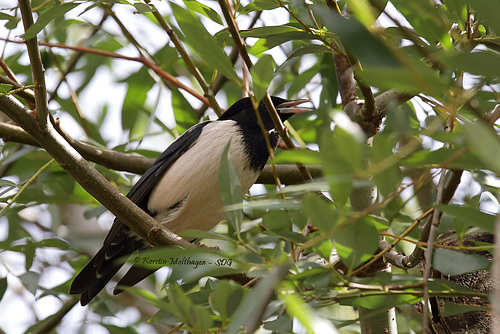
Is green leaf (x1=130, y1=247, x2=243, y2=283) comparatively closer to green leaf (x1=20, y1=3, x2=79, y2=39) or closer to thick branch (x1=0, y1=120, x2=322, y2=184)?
green leaf (x1=20, y1=3, x2=79, y2=39)

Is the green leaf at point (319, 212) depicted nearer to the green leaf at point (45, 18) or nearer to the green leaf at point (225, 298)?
the green leaf at point (225, 298)

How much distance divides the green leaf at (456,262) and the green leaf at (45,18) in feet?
5.36

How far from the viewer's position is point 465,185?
426 centimetres

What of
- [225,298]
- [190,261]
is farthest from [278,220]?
[190,261]

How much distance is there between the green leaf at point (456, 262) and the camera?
1697mm

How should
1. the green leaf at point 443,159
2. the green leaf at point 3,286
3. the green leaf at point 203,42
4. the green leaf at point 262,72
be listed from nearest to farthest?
the green leaf at point 443,159, the green leaf at point 262,72, the green leaf at point 203,42, the green leaf at point 3,286

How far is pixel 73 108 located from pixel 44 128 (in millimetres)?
1740

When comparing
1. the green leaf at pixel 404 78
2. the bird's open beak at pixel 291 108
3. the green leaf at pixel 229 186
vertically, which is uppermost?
the bird's open beak at pixel 291 108

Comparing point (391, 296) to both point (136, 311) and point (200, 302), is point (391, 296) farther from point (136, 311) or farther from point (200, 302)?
point (136, 311)

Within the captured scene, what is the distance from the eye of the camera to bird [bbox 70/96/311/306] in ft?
12.2

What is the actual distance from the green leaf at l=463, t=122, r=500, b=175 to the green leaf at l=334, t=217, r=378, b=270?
50 centimetres

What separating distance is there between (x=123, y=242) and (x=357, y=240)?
106 inches

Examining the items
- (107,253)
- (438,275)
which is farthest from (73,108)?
(438,275)

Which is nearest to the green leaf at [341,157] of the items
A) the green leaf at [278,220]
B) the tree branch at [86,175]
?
the green leaf at [278,220]
